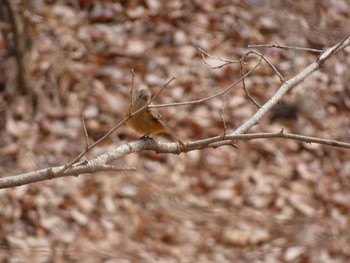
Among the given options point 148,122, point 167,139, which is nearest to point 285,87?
point 148,122

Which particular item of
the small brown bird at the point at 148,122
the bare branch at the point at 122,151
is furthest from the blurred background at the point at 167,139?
the bare branch at the point at 122,151

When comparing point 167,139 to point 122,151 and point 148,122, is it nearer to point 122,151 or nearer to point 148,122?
point 148,122

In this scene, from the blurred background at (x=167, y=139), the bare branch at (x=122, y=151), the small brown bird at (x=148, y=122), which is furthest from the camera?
the blurred background at (x=167, y=139)

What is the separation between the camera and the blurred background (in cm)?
559

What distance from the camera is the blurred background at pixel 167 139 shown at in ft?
18.3

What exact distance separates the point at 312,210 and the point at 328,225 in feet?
0.80

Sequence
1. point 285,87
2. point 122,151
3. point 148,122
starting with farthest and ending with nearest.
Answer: point 148,122 < point 285,87 < point 122,151

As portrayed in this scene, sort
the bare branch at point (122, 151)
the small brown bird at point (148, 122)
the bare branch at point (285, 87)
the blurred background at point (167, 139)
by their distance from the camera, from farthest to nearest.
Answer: the blurred background at point (167, 139)
the small brown bird at point (148, 122)
the bare branch at point (285, 87)
the bare branch at point (122, 151)

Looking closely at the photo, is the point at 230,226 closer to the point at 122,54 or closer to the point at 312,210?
the point at 312,210

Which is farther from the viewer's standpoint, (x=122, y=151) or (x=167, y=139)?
(x=167, y=139)

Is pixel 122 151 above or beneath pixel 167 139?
above

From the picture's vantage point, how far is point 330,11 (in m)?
8.15

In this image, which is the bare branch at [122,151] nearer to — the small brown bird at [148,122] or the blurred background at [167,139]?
the small brown bird at [148,122]

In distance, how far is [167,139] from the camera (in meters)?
6.36
